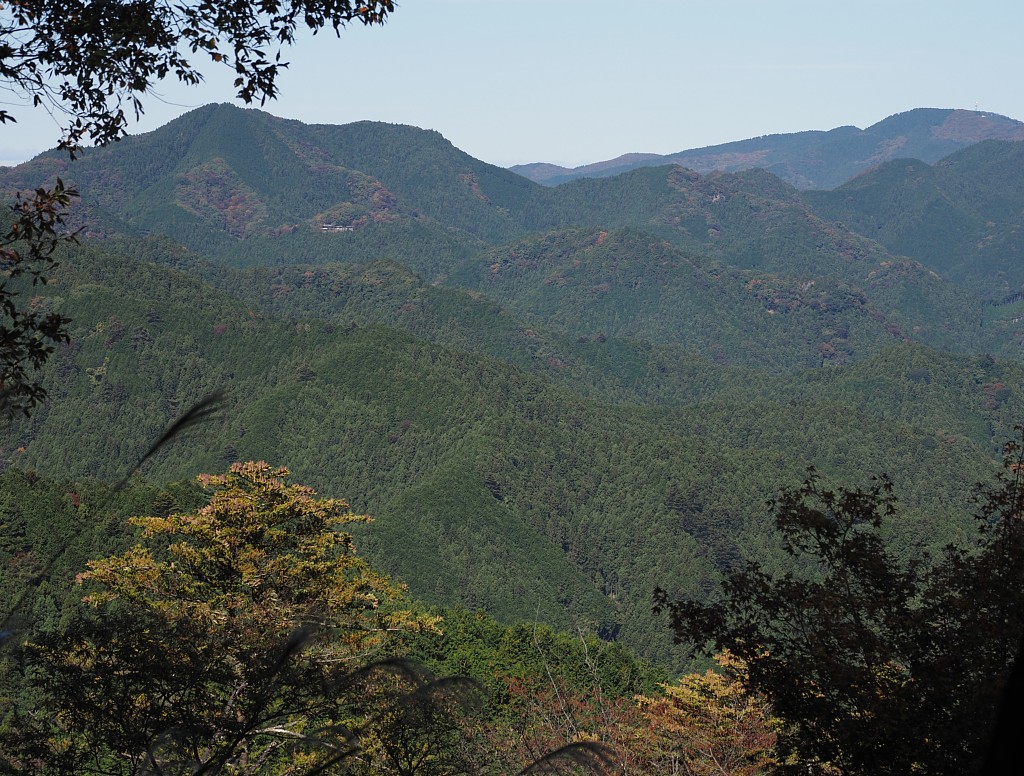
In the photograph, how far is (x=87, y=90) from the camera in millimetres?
11102

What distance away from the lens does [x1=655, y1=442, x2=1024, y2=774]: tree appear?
1121 centimetres

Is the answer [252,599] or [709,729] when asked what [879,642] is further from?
[709,729]

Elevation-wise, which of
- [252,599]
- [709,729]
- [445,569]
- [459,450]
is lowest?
[445,569]

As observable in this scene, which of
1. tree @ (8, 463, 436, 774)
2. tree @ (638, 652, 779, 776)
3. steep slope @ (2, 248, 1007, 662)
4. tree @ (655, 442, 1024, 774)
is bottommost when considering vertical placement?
steep slope @ (2, 248, 1007, 662)

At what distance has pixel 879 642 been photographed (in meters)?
12.5

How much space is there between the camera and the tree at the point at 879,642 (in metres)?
11.2

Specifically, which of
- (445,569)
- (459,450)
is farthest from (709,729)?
(459,450)

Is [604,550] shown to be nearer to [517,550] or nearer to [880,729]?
[517,550]

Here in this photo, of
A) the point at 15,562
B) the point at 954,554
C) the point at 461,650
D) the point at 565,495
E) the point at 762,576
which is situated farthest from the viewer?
the point at 565,495

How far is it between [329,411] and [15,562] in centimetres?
11317

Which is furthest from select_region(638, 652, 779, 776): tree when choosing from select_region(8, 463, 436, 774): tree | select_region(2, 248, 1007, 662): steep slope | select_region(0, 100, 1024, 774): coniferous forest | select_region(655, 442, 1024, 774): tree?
select_region(2, 248, 1007, 662): steep slope

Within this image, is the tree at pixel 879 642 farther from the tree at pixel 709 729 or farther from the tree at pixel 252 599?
the tree at pixel 709 729

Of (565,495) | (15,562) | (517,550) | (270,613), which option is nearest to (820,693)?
(270,613)

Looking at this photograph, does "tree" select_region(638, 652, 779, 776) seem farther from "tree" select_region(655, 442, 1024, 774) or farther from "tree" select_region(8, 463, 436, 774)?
"tree" select_region(655, 442, 1024, 774)
